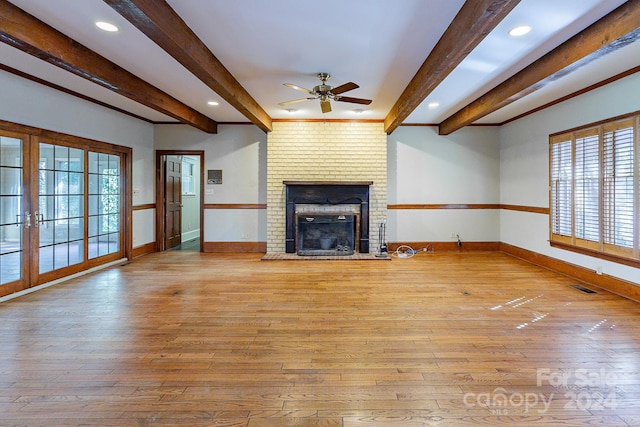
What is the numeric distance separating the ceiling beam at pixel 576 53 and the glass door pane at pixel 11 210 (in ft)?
20.6

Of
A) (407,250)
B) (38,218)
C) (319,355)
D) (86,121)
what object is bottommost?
(319,355)

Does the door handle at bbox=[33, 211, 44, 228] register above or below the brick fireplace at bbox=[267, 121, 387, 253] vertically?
below

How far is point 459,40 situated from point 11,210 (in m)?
5.34

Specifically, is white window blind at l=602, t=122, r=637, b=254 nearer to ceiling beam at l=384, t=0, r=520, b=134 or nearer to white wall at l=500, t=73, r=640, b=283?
white wall at l=500, t=73, r=640, b=283

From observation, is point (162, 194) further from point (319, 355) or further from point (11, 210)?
point (319, 355)

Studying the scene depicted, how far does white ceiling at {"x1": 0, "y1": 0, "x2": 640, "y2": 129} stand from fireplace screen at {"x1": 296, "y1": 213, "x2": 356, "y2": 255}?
241cm

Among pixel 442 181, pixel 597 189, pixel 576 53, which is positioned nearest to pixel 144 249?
pixel 442 181

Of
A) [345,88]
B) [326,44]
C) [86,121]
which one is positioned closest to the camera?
[326,44]

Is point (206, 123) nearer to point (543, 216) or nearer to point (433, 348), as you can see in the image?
point (433, 348)

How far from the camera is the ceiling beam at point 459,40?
2.35 metres

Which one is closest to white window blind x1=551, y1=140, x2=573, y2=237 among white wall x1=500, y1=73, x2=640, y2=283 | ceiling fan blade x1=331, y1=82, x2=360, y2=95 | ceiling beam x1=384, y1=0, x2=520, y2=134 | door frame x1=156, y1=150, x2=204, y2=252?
white wall x1=500, y1=73, x2=640, y2=283

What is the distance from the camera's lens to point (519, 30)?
10.0ft

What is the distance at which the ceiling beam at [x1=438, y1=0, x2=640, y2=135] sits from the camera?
2.64 meters

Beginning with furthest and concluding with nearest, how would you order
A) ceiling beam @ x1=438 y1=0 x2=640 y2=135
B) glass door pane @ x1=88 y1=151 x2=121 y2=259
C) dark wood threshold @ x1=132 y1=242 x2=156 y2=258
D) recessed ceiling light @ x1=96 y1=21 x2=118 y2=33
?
1. dark wood threshold @ x1=132 y1=242 x2=156 y2=258
2. glass door pane @ x1=88 y1=151 x2=121 y2=259
3. recessed ceiling light @ x1=96 y1=21 x2=118 y2=33
4. ceiling beam @ x1=438 y1=0 x2=640 y2=135
